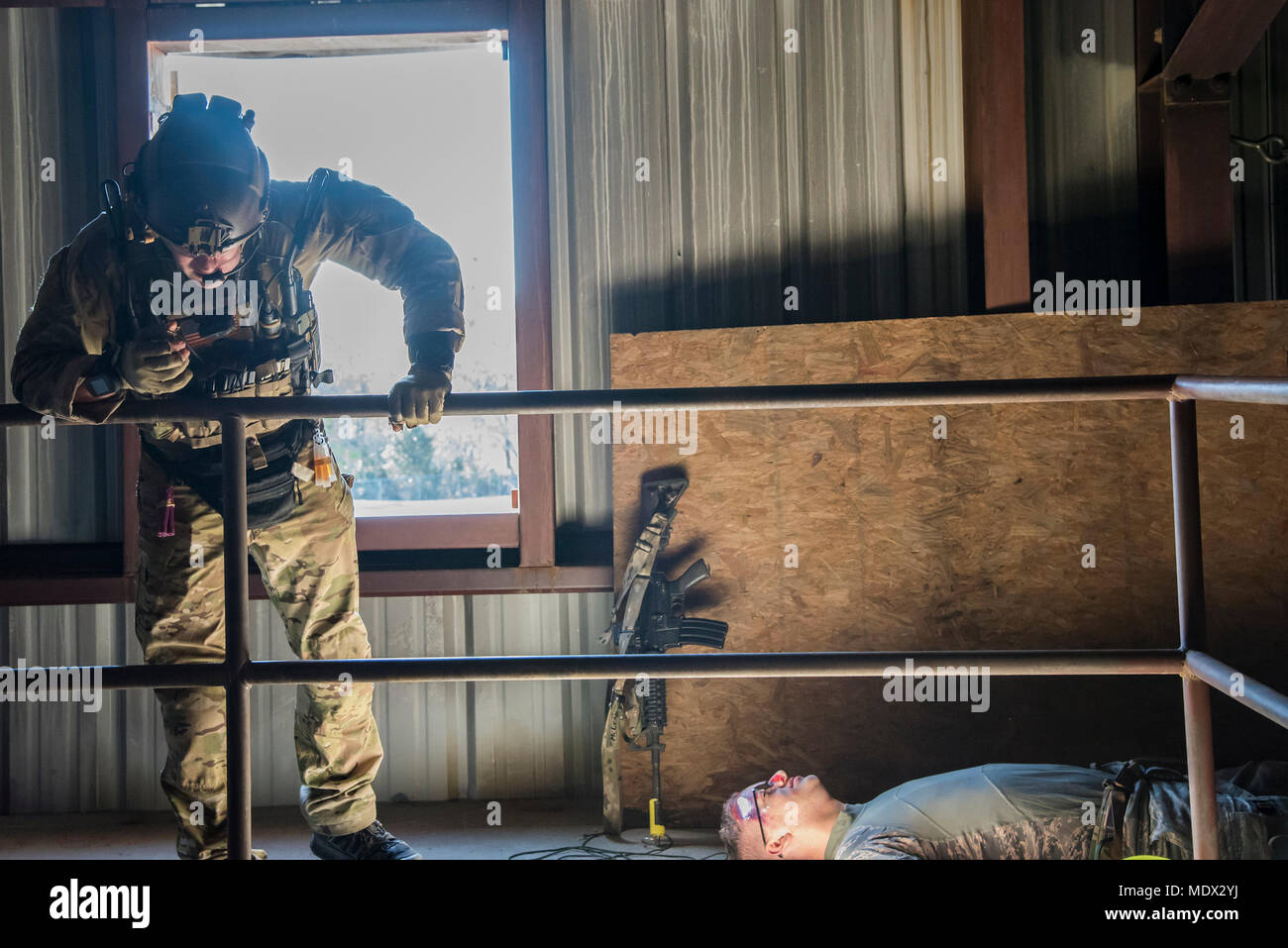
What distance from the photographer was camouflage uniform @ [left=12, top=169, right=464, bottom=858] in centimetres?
206

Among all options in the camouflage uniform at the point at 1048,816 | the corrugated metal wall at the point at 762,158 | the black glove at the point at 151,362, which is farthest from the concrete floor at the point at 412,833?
the corrugated metal wall at the point at 762,158

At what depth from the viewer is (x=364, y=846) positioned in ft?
7.04

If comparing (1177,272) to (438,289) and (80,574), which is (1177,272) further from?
(80,574)

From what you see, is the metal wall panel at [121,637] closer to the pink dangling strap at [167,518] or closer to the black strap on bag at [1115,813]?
the pink dangling strap at [167,518]

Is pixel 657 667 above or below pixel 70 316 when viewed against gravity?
below

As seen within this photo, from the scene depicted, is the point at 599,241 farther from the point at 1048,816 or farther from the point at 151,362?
the point at 1048,816

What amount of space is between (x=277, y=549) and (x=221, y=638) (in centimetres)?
27

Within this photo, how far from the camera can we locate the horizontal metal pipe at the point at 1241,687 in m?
1.18

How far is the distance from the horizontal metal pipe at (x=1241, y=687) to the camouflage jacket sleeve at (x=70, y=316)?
7.03 ft

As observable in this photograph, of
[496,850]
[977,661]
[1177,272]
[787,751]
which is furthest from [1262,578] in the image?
[496,850]

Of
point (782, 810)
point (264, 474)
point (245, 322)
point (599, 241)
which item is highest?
point (599, 241)

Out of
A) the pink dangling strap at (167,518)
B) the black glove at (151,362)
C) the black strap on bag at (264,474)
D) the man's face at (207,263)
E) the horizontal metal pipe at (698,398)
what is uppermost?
the man's face at (207,263)

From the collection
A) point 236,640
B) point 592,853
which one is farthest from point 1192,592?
point 592,853

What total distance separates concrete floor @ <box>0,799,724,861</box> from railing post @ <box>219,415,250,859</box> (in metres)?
1.80
